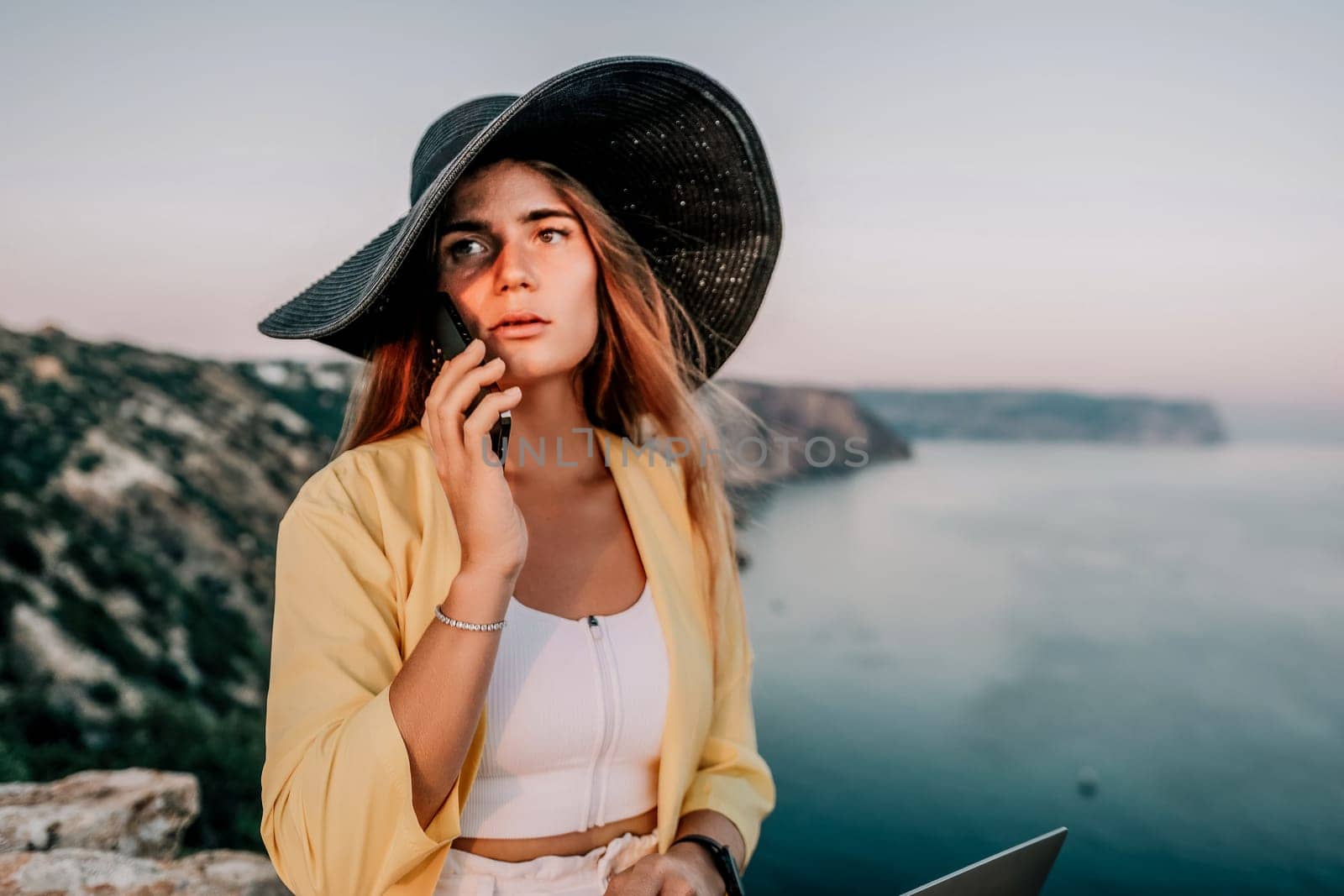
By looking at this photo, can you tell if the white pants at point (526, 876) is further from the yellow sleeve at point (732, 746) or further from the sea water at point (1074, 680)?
the sea water at point (1074, 680)

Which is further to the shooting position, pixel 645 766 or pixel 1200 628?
pixel 1200 628

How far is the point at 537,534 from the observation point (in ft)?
5.39

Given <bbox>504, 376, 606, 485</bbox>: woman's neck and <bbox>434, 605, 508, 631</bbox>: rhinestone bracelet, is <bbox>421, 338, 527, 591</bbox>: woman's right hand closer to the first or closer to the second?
<bbox>434, 605, 508, 631</bbox>: rhinestone bracelet

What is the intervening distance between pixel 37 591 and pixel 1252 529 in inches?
189

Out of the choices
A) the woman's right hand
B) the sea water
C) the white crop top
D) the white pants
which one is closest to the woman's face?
the woman's right hand

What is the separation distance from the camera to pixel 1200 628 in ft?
12.2

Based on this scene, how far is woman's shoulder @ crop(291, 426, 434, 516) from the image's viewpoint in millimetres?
1337

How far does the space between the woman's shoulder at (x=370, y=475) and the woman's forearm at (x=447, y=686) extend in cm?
30

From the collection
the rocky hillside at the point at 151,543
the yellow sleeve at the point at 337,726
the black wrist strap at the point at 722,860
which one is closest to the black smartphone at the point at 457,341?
the yellow sleeve at the point at 337,726

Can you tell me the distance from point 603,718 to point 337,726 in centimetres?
42

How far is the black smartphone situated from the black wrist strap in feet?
2.40

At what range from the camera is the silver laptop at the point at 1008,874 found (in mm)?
1110

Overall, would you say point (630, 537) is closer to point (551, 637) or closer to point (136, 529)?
point (551, 637)

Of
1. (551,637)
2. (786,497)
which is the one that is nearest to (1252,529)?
(786,497)
